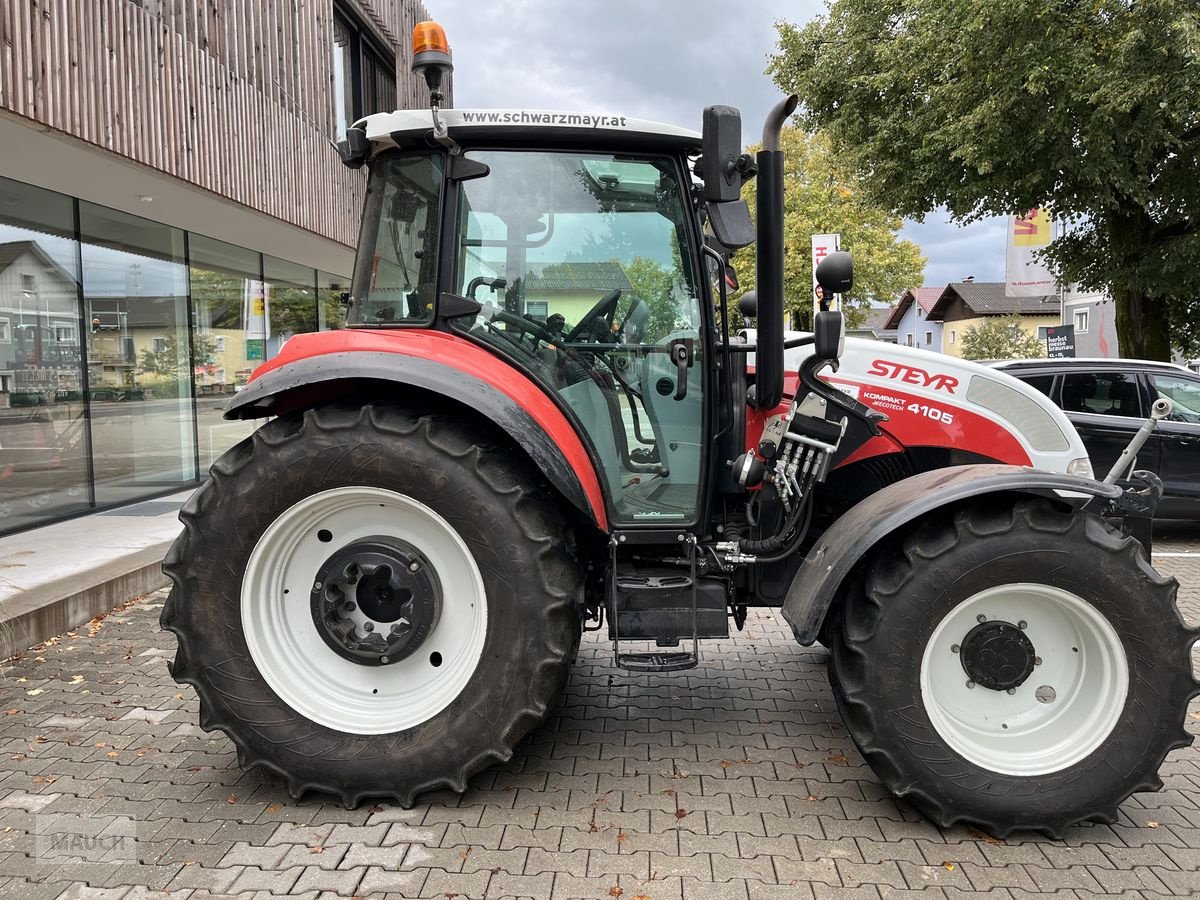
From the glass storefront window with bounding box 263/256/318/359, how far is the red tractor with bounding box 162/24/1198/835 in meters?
9.51

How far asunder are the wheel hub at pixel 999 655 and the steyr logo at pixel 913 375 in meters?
1.00

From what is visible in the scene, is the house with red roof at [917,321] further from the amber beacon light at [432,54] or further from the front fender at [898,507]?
the amber beacon light at [432,54]

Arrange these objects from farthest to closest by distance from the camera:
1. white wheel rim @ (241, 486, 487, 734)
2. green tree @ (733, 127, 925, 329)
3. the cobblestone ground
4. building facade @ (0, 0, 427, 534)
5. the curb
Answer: green tree @ (733, 127, 925, 329)
building facade @ (0, 0, 427, 534)
the curb
white wheel rim @ (241, 486, 487, 734)
the cobblestone ground

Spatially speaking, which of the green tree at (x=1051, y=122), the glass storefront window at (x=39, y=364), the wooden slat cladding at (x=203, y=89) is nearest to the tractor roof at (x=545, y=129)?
the wooden slat cladding at (x=203, y=89)

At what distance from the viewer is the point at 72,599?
497 cm

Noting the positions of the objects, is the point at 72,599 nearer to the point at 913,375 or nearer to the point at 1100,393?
the point at 913,375

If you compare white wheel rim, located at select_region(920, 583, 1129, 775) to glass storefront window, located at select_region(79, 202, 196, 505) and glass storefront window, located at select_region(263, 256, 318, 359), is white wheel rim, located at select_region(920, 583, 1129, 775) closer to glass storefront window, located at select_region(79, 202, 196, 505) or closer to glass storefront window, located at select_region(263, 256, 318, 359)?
glass storefront window, located at select_region(79, 202, 196, 505)

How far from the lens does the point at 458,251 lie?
3154mm

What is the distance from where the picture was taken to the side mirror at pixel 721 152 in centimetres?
268

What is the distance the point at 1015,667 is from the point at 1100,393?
6.03 metres

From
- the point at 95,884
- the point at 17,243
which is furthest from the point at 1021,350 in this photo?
the point at 95,884

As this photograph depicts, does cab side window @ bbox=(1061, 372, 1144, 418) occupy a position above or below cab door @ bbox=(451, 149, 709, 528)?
below

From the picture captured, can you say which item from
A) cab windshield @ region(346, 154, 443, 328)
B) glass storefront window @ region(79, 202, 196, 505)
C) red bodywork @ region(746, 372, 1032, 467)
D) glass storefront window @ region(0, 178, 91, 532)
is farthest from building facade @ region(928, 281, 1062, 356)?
cab windshield @ region(346, 154, 443, 328)

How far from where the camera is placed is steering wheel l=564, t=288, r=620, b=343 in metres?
3.18
